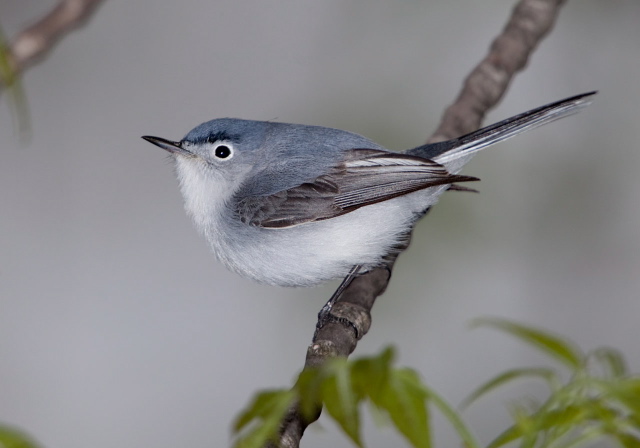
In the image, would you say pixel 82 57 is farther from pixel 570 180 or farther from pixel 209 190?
pixel 570 180

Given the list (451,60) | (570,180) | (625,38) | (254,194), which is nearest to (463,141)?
(254,194)

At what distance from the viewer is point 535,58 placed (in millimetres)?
3389

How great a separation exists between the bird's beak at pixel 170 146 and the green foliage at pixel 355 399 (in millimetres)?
1185

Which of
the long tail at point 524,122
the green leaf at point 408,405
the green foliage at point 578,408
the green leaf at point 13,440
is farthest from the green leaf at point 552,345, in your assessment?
the long tail at point 524,122

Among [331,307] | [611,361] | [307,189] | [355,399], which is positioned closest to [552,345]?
[611,361]

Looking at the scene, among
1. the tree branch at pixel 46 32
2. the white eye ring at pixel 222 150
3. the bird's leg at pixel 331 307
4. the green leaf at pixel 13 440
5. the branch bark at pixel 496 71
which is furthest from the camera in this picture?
the branch bark at pixel 496 71

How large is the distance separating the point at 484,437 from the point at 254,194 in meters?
1.68

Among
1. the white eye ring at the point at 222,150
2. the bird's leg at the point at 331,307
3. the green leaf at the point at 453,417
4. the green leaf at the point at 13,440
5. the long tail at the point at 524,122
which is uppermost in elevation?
the long tail at the point at 524,122

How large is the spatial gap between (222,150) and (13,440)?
1.31 metres

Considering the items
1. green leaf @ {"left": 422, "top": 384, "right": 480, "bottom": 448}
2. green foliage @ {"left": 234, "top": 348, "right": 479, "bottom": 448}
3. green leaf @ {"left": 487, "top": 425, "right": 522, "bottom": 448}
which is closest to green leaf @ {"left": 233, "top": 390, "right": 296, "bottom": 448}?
green foliage @ {"left": 234, "top": 348, "right": 479, "bottom": 448}

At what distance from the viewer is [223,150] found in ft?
6.12

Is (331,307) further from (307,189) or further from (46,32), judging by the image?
(46,32)

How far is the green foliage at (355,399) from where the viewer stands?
2.10 feet

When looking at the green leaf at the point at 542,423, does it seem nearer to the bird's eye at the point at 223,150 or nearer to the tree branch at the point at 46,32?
the tree branch at the point at 46,32
